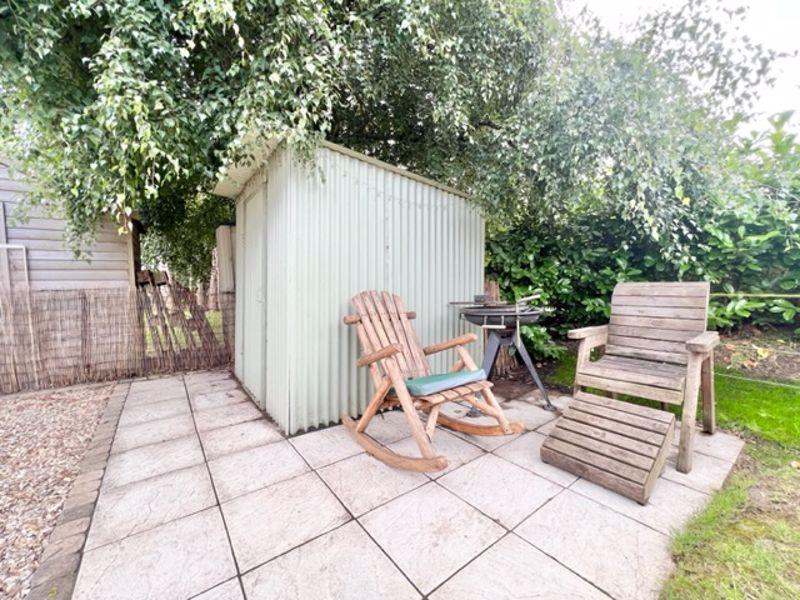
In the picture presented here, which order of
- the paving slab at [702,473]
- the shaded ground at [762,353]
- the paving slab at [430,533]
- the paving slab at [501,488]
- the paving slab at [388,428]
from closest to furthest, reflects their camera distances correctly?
1. the paving slab at [430,533]
2. the paving slab at [501,488]
3. the paving slab at [702,473]
4. the paving slab at [388,428]
5. the shaded ground at [762,353]

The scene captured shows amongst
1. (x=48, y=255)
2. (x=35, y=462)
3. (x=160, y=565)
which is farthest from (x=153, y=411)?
(x=48, y=255)

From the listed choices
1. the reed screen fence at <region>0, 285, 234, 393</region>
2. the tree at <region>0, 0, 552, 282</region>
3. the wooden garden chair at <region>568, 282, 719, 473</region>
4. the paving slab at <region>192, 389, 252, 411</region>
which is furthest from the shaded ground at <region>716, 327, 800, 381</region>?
the reed screen fence at <region>0, 285, 234, 393</region>

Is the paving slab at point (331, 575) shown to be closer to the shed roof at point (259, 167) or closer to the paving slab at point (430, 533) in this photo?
the paving slab at point (430, 533)

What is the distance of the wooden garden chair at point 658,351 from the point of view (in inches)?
78.7

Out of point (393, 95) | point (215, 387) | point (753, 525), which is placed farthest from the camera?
point (393, 95)

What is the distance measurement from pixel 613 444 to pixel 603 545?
2.00ft

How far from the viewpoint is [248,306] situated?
3.55 metres

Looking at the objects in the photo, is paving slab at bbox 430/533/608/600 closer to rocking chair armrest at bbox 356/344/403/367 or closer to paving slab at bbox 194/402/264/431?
rocking chair armrest at bbox 356/344/403/367

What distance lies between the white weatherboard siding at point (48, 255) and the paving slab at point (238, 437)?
129 inches

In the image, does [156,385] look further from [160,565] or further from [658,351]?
[658,351]

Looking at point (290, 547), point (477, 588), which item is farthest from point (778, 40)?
point (290, 547)

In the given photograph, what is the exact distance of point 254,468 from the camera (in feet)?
6.84

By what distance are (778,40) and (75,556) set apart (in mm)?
5505

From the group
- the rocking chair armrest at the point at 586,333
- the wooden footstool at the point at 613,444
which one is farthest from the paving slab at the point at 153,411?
the rocking chair armrest at the point at 586,333
